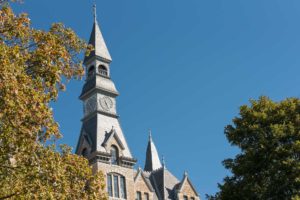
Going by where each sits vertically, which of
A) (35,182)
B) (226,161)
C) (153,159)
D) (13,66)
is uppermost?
(153,159)

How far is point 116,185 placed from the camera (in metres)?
48.9

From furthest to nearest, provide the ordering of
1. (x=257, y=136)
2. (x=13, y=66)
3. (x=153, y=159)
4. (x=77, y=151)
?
1. (x=153, y=159)
2. (x=77, y=151)
3. (x=257, y=136)
4. (x=13, y=66)

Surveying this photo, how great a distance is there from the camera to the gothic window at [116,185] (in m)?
48.1

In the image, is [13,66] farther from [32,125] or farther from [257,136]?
[257,136]

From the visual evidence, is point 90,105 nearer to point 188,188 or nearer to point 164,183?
point 164,183

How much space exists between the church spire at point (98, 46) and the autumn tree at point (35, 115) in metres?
37.1

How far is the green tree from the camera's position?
25469 millimetres

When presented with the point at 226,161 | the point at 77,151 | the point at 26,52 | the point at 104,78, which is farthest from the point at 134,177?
the point at 26,52

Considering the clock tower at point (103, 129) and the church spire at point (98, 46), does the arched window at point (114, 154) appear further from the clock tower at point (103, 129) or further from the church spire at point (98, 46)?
the church spire at point (98, 46)

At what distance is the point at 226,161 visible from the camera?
28.2 m

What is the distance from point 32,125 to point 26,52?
2772 millimetres

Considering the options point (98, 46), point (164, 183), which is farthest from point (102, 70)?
point (164, 183)

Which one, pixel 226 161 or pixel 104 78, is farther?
pixel 104 78

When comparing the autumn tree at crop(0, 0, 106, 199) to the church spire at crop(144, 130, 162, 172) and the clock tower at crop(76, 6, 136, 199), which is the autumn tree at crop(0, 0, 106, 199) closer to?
the clock tower at crop(76, 6, 136, 199)
